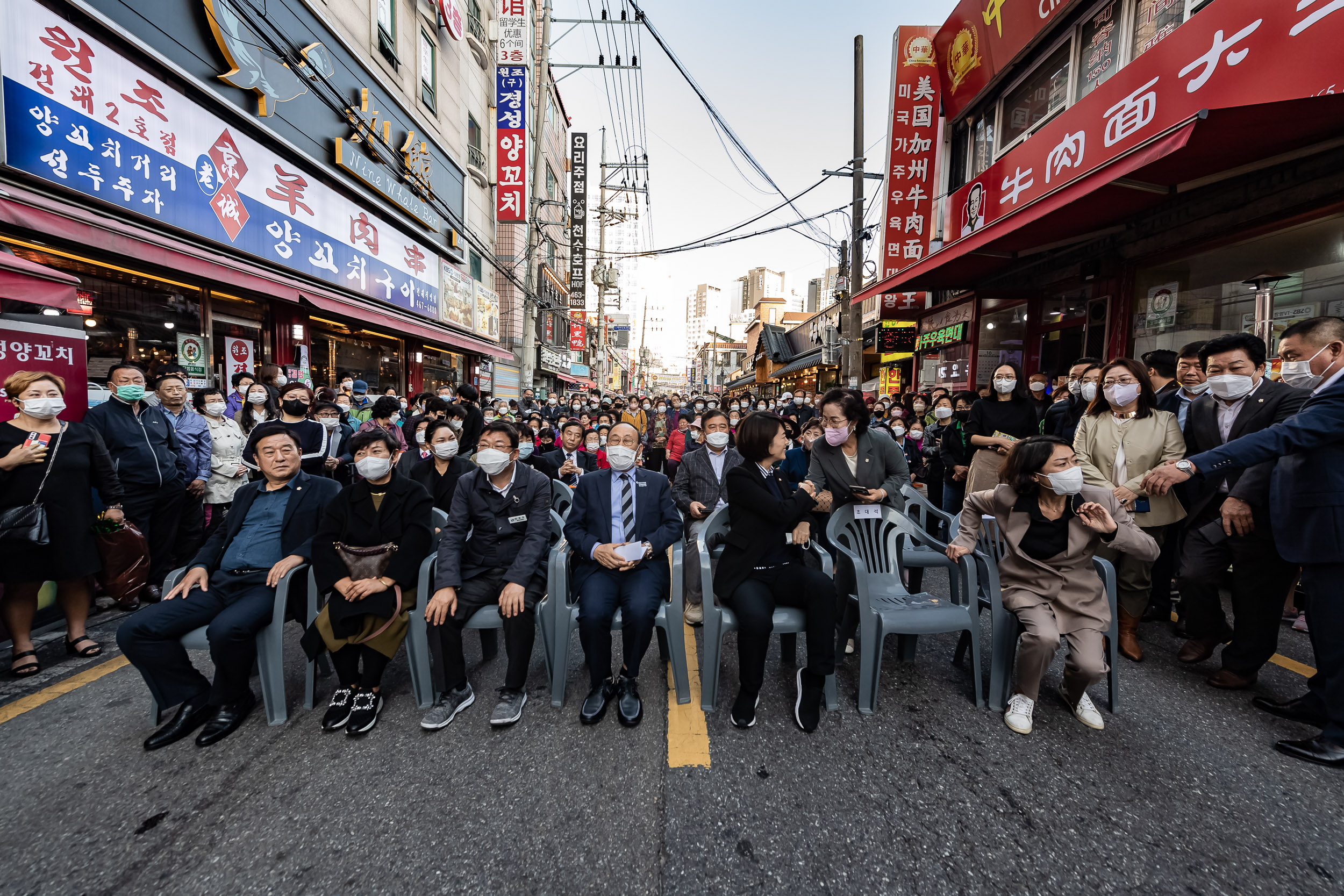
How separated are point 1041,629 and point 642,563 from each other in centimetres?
217

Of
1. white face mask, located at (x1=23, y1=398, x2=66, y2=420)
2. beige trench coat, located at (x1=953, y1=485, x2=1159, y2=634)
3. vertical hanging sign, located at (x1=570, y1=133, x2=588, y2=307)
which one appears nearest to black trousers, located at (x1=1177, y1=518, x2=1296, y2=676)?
beige trench coat, located at (x1=953, y1=485, x2=1159, y2=634)

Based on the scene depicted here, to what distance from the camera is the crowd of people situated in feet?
8.89

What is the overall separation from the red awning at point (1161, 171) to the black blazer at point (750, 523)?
14.8ft

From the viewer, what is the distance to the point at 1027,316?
945 cm

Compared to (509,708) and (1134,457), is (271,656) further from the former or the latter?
(1134,457)

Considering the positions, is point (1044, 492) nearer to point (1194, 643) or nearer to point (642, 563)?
point (1194, 643)

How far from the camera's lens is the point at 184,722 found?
2.63 meters

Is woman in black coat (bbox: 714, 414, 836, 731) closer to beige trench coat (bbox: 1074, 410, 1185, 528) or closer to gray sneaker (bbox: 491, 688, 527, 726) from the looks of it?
gray sneaker (bbox: 491, 688, 527, 726)

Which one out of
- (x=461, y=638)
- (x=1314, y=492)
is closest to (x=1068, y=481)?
(x=1314, y=492)

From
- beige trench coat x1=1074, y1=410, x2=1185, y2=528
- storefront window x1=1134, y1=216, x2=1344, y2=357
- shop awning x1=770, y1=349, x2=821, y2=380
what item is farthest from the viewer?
shop awning x1=770, y1=349, x2=821, y2=380

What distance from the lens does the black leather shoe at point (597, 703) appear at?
108 inches

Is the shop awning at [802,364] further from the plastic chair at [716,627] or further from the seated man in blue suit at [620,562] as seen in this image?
the plastic chair at [716,627]

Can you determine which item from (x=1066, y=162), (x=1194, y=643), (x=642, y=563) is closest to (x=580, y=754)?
(x=642, y=563)

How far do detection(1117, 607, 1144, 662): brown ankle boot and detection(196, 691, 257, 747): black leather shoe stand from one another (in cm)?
528
